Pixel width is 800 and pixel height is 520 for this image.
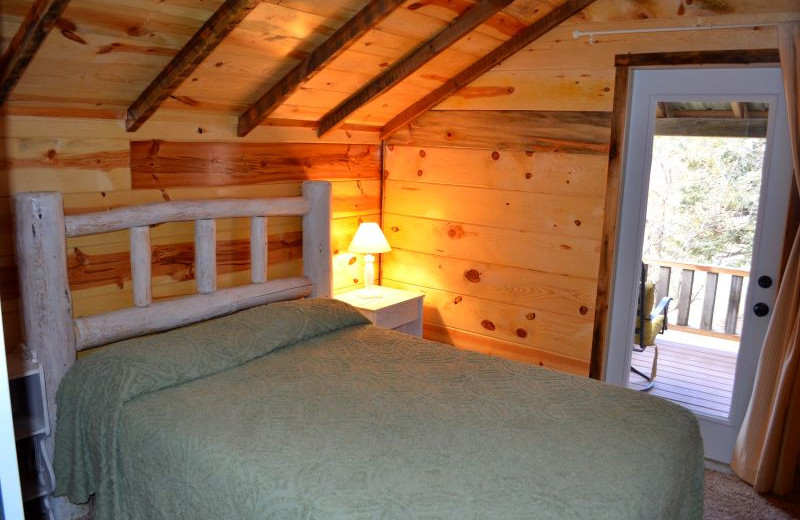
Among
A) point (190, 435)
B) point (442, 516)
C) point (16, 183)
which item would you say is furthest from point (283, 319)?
point (442, 516)

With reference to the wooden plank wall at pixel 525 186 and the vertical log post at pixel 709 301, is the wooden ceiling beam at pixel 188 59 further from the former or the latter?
the vertical log post at pixel 709 301

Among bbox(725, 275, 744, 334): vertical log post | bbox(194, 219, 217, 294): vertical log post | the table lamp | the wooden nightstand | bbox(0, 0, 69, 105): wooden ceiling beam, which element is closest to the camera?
bbox(0, 0, 69, 105): wooden ceiling beam

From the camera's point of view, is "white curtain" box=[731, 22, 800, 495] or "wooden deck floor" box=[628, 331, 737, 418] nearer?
"white curtain" box=[731, 22, 800, 495]

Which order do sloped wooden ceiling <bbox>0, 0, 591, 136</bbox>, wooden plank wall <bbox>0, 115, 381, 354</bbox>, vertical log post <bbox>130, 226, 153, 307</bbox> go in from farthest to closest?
vertical log post <bbox>130, 226, 153, 307</bbox>, wooden plank wall <bbox>0, 115, 381, 354</bbox>, sloped wooden ceiling <bbox>0, 0, 591, 136</bbox>

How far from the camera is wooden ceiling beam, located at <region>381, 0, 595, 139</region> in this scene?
121 inches

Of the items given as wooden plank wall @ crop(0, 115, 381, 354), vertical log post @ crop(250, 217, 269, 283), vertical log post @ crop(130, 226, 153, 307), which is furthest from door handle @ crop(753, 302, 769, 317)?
vertical log post @ crop(130, 226, 153, 307)

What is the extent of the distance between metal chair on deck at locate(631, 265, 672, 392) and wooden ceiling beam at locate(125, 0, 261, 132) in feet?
7.17

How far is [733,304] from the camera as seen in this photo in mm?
2934

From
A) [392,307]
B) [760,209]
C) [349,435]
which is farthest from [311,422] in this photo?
[760,209]

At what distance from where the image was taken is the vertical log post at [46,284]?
216 centimetres

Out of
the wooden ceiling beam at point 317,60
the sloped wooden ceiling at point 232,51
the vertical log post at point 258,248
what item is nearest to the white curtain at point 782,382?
the sloped wooden ceiling at point 232,51

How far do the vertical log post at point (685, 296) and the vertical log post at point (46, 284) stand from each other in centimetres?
265

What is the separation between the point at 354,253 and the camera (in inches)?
144

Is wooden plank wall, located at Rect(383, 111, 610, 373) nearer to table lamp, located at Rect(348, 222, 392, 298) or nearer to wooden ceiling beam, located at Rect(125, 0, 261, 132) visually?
table lamp, located at Rect(348, 222, 392, 298)
